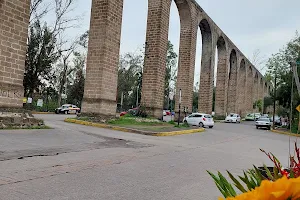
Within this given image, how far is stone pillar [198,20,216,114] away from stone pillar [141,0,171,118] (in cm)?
1331

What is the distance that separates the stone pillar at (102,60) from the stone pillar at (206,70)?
1894 centimetres

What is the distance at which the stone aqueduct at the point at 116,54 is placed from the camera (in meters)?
11.3

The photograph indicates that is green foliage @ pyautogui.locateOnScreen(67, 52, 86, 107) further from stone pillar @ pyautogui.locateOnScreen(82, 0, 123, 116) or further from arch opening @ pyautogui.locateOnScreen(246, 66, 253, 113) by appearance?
arch opening @ pyautogui.locateOnScreen(246, 66, 253, 113)

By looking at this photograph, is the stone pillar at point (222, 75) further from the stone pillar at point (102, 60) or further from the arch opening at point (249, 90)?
the stone pillar at point (102, 60)

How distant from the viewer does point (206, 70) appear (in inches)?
1377

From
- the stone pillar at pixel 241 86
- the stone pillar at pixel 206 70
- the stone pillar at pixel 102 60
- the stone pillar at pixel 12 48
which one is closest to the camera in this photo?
the stone pillar at pixel 12 48

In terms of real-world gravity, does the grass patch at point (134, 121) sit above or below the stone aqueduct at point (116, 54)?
below

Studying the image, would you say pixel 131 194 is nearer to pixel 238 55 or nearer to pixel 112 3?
pixel 112 3

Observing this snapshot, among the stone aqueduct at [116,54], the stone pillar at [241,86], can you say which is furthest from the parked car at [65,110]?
the stone pillar at [241,86]

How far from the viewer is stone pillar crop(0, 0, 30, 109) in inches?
433

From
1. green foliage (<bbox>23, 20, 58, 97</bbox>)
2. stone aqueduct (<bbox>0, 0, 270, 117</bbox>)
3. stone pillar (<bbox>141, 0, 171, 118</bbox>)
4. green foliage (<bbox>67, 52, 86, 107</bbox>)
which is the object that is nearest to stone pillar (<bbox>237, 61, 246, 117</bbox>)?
stone aqueduct (<bbox>0, 0, 270, 117</bbox>)

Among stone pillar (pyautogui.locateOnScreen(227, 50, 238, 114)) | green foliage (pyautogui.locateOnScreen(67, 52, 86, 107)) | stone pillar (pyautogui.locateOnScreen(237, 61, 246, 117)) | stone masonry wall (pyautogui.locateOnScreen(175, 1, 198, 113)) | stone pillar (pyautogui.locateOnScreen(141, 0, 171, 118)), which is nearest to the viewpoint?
stone pillar (pyautogui.locateOnScreen(141, 0, 171, 118))

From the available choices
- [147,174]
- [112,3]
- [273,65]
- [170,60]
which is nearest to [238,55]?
[273,65]

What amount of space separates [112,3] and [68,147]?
10.7m
